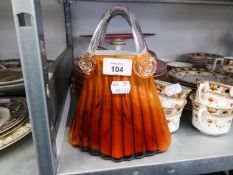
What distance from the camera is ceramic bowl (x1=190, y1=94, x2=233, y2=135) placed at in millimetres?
Answer: 385

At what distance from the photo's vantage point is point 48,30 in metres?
0.67

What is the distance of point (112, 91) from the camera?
319 mm

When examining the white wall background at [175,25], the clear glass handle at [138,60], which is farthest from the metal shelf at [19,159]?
the white wall background at [175,25]

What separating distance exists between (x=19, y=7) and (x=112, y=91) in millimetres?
173

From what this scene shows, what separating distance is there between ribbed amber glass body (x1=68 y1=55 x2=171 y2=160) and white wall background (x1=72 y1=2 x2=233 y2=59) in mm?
571

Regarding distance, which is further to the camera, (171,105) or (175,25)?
(175,25)

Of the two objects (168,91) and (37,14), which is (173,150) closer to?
(168,91)

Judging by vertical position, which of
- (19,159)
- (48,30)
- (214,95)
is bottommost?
(19,159)

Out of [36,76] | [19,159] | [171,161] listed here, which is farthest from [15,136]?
[171,161]

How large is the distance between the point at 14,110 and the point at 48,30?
34 cm

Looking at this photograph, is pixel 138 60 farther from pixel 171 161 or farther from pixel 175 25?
pixel 175 25

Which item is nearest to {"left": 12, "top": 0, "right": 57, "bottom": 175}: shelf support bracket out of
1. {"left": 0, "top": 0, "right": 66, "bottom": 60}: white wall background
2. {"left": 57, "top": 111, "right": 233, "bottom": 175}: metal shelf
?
{"left": 57, "top": 111, "right": 233, "bottom": 175}: metal shelf

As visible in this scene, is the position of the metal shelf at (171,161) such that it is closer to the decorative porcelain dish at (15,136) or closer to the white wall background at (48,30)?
the decorative porcelain dish at (15,136)

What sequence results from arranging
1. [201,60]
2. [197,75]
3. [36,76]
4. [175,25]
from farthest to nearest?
[175,25]
[201,60]
[197,75]
[36,76]
